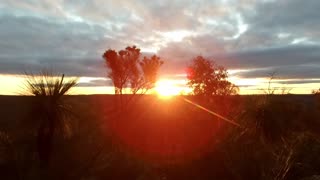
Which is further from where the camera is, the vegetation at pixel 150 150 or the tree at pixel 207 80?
the tree at pixel 207 80

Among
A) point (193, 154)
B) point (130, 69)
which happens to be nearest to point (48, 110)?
point (193, 154)

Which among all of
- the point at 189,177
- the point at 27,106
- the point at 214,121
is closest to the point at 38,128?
the point at 27,106

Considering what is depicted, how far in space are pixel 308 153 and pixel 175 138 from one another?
22.0 m

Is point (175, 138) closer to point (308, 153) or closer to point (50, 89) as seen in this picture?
point (308, 153)

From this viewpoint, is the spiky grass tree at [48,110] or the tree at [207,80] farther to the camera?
the tree at [207,80]

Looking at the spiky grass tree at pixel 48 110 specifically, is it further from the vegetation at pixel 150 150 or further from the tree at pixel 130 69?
the tree at pixel 130 69

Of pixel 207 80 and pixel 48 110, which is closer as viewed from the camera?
pixel 48 110

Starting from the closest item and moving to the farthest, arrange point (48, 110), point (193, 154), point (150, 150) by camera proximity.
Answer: point (48, 110)
point (193, 154)
point (150, 150)

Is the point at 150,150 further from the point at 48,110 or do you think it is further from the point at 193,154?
the point at 48,110

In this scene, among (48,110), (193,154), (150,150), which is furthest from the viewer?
(150,150)

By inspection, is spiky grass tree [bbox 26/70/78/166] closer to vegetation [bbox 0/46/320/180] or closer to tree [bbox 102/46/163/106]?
vegetation [bbox 0/46/320/180]

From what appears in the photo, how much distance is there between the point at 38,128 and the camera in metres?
18.5

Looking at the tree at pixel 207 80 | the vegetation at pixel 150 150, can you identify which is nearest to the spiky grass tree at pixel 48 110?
the vegetation at pixel 150 150

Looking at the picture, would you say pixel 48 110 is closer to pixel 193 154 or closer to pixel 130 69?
pixel 193 154
